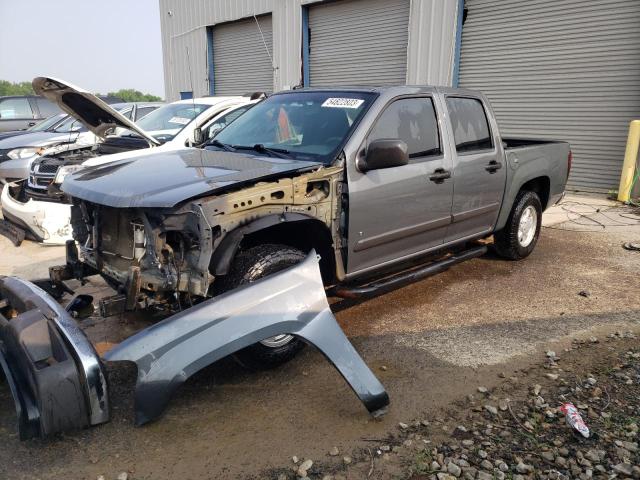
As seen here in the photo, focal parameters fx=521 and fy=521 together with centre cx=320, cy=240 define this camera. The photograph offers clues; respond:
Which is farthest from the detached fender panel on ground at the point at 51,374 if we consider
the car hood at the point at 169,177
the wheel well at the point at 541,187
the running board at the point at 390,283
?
the wheel well at the point at 541,187

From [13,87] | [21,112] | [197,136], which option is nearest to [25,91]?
[13,87]

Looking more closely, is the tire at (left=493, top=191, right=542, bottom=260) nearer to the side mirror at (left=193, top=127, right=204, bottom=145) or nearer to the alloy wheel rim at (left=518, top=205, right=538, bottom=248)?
the alloy wheel rim at (left=518, top=205, right=538, bottom=248)

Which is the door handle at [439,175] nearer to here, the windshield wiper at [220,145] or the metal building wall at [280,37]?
the windshield wiper at [220,145]

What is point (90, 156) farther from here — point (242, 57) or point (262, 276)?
point (242, 57)

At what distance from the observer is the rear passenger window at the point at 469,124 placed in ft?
15.6

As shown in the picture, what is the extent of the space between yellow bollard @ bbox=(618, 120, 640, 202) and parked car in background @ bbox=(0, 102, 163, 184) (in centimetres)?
877

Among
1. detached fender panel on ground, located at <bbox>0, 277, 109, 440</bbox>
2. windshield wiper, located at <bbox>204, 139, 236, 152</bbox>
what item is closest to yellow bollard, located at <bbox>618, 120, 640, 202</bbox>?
windshield wiper, located at <bbox>204, 139, 236, 152</bbox>

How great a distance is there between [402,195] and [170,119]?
485 cm

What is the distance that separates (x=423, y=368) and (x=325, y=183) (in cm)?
143

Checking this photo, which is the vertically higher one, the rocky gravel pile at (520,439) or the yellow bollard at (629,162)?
the yellow bollard at (629,162)

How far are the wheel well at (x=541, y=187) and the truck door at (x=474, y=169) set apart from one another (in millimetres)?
917

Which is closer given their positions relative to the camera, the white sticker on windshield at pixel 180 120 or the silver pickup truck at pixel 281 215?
the silver pickup truck at pixel 281 215

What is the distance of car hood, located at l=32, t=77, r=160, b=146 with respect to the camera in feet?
14.6

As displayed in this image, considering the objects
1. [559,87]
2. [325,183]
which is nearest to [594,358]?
[325,183]
